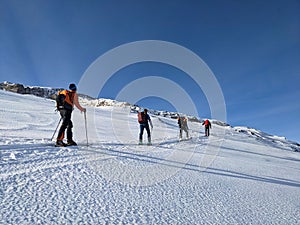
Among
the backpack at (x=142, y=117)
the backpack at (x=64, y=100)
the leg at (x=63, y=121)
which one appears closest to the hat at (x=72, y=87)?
the backpack at (x=64, y=100)

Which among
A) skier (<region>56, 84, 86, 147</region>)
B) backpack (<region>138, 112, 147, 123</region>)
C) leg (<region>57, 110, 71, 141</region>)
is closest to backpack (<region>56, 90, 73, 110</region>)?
skier (<region>56, 84, 86, 147</region>)

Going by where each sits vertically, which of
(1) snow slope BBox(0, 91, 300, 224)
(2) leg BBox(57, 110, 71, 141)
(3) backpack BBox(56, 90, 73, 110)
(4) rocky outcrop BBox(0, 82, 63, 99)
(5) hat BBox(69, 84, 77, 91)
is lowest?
(1) snow slope BBox(0, 91, 300, 224)

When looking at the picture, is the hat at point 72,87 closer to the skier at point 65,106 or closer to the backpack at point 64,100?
the skier at point 65,106

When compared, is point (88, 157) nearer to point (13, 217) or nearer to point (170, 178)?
point (170, 178)

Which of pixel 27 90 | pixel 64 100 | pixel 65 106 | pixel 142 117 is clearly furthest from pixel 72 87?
pixel 27 90

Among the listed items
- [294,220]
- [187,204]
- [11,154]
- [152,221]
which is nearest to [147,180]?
[187,204]

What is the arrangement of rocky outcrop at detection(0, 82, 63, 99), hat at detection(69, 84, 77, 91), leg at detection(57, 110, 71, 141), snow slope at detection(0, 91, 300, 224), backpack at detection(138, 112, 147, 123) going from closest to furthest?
snow slope at detection(0, 91, 300, 224), leg at detection(57, 110, 71, 141), hat at detection(69, 84, 77, 91), backpack at detection(138, 112, 147, 123), rocky outcrop at detection(0, 82, 63, 99)

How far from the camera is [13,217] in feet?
6.91

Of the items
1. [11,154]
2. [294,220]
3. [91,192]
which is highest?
[11,154]

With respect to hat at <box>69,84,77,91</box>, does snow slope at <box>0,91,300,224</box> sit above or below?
below

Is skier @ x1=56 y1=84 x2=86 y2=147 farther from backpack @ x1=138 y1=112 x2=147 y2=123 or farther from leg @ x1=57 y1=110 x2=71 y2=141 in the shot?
backpack @ x1=138 y1=112 x2=147 y2=123

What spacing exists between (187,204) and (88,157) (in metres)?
2.68

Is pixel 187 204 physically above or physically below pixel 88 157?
below

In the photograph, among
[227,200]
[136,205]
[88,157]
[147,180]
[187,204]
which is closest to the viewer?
[136,205]
